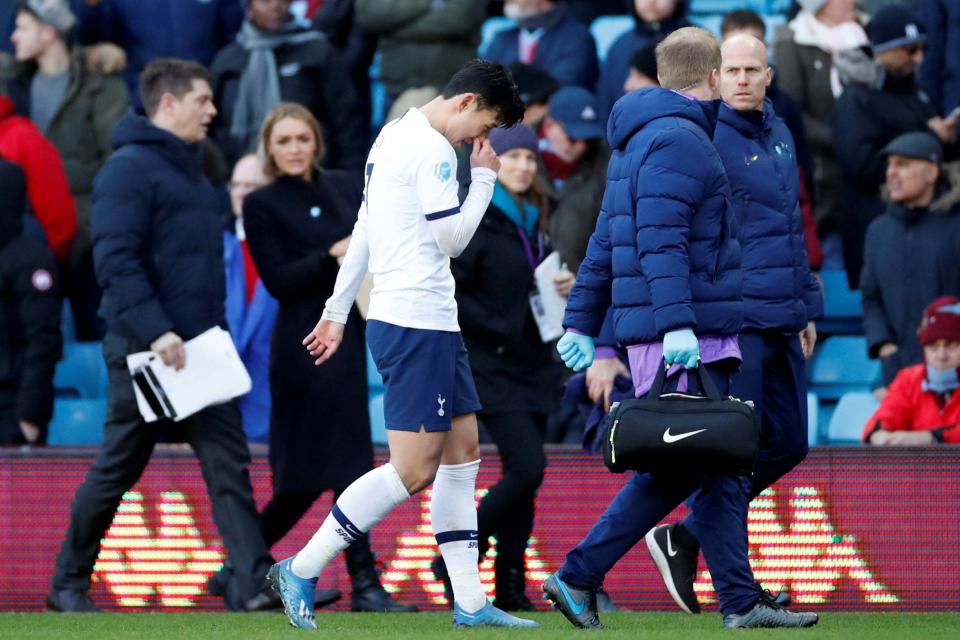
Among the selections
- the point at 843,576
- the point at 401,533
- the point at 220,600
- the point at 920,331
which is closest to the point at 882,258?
the point at 920,331

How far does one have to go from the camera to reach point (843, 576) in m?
8.68

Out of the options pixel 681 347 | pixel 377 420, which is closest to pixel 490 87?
pixel 681 347

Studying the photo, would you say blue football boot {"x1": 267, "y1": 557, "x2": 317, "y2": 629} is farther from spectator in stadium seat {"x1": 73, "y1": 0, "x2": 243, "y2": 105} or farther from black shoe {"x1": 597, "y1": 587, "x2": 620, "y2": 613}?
spectator in stadium seat {"x1": 73, "y1": 0, "x2": 243, "y2": 105}

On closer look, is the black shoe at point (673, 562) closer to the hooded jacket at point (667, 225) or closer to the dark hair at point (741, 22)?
the hooded jacket at point (667, 225)

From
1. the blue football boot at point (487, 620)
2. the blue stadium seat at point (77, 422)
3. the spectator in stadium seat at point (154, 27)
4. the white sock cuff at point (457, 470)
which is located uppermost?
the spectator in stadium seat at point (154, 27)

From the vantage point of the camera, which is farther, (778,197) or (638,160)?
(778,197)

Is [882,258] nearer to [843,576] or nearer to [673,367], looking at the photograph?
[843,576]

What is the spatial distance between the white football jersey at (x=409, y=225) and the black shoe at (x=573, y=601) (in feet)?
3.26

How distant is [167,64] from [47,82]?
4223 millimetres

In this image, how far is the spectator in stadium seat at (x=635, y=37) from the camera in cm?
1177

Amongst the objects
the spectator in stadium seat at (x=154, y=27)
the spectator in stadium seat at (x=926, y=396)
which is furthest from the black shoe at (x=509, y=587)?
the spectator in stadium seat at (x=154, y=27)

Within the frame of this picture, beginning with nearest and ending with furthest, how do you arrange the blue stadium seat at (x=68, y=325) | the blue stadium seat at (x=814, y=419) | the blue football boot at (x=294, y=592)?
the blue football boot at (x=294, y=592), the blue stadium seat at (x=814, y=419), the blue stadium seat at (x=68, y=325)

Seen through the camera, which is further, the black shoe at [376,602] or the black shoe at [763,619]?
the black shoe at [376,602]

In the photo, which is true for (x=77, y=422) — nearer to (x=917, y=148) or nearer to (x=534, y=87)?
(x=534, y=87)
